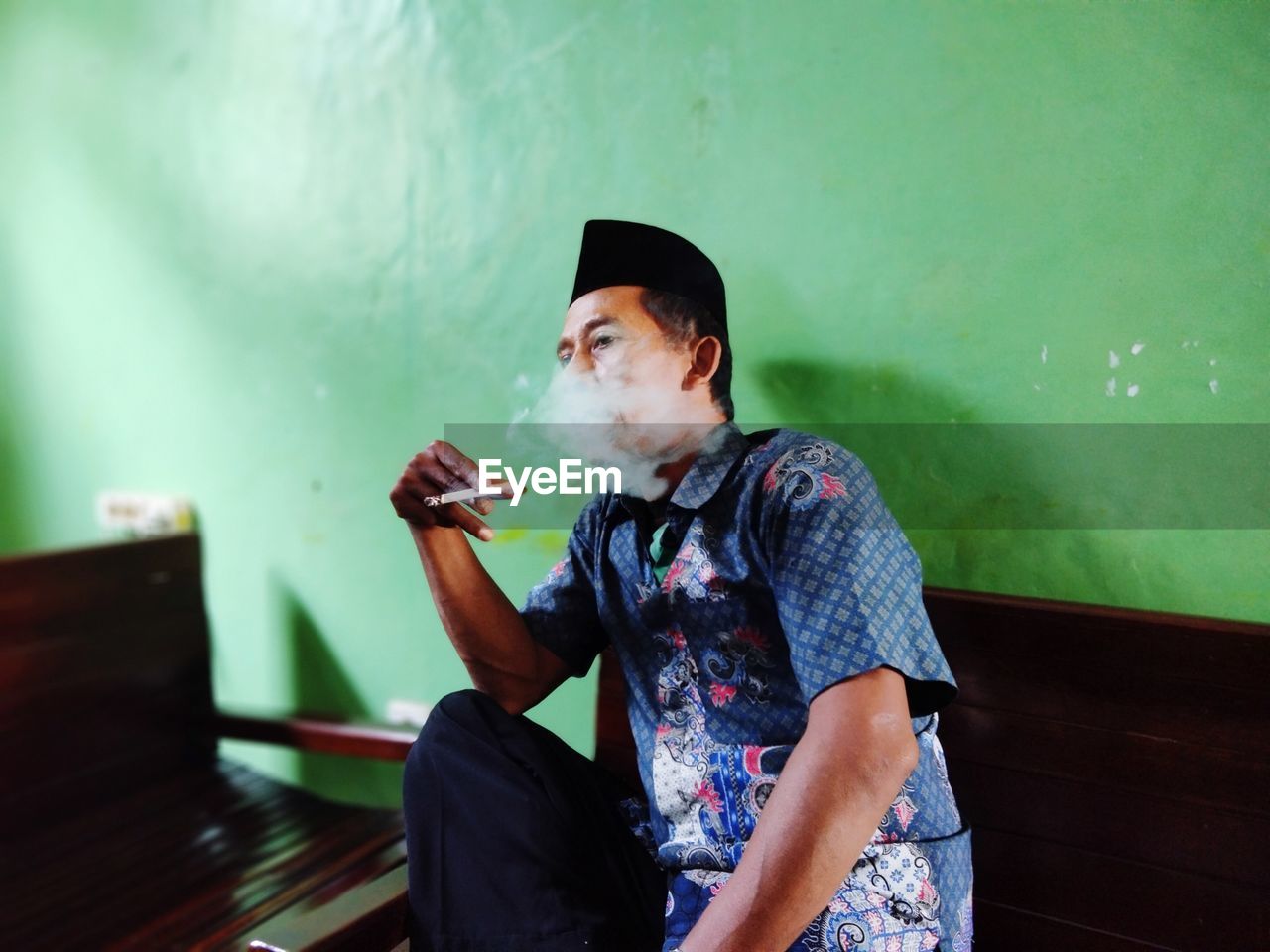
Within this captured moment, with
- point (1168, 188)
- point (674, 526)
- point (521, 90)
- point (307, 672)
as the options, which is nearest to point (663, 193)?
point (521, 90)

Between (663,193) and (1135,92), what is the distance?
0.72 metres

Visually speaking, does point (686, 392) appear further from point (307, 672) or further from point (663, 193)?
point (307, 672)

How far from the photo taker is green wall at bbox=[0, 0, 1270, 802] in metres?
1.16

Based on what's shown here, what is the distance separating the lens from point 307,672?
1973 mm

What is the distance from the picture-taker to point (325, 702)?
6.43ft

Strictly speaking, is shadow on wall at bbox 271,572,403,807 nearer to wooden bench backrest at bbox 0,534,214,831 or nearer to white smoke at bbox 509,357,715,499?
wooden bench backrest at bbox 0,534,214,831

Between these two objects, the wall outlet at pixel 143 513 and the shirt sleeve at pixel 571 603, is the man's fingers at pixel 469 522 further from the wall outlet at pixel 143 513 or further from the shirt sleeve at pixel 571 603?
the wall outlet at pixel 143 513

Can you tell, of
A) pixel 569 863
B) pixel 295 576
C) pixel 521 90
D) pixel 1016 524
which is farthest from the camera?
pixel 295 576

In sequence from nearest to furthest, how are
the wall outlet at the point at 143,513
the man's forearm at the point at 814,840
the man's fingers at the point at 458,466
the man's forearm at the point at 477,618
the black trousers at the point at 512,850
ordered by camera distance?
the man's forearm at the point at 814,840 → the black trousers at the point at 512,850 → the man's fingers at the point at 458,466 → the man's forearm at the point at 477,618 → the wall outlet at the point at 143,513

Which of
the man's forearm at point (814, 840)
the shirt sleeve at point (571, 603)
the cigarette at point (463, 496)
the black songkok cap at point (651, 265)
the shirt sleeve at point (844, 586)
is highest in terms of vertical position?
the black songkok cap at point (651, 265)

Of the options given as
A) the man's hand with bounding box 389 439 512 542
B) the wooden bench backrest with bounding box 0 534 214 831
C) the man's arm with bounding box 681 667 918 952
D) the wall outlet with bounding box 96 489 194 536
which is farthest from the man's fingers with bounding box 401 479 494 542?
the wall outlet with bounding box 96 489 194 536

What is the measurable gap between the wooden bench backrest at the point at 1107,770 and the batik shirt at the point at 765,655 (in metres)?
0.16

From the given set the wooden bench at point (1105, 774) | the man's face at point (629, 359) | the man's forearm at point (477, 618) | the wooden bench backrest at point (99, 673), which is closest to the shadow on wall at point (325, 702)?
the wooden bench backrest at point (99, 673)

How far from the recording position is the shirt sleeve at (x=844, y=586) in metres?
0.91
